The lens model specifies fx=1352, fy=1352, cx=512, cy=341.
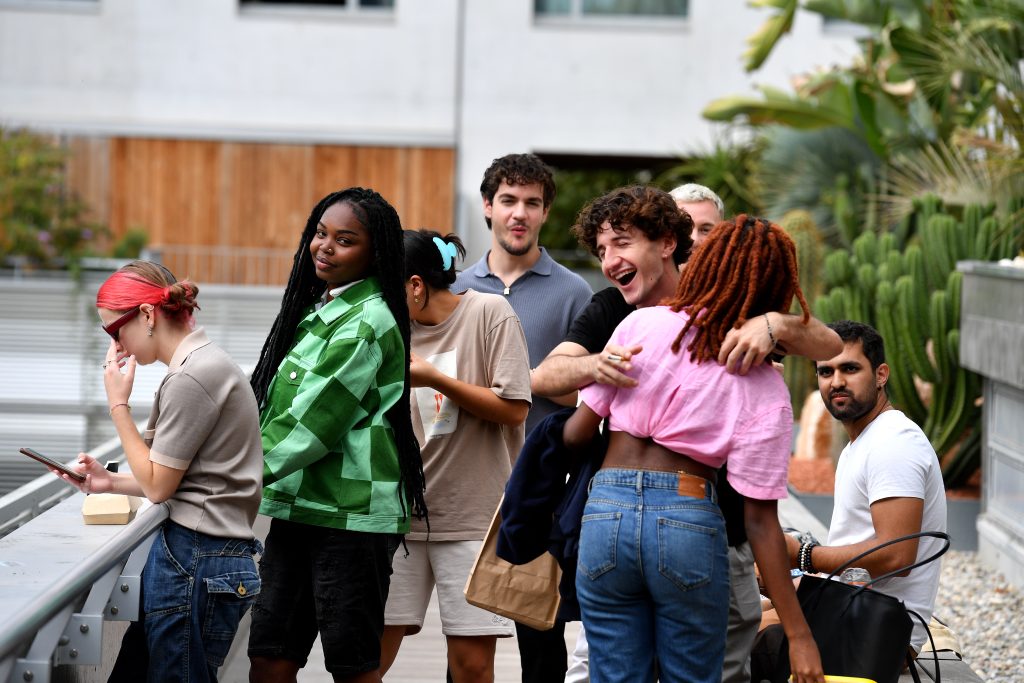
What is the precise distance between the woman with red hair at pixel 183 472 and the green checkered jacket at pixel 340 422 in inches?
5.4

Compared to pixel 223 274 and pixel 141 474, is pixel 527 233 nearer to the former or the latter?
pixel 141 474

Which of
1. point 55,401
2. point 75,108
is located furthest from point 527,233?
point 75,108

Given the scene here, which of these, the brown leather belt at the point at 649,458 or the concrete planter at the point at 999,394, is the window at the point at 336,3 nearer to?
the concrete planter at the point at 999,394

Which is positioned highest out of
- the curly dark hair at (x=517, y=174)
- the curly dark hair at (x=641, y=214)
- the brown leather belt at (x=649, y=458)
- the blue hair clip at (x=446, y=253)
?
the curly dark hair at (x=517, y=174)

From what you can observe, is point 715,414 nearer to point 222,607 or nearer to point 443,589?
point 222,607

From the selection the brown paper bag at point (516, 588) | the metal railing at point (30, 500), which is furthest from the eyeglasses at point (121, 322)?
the brown paper bag at point (516, 588)

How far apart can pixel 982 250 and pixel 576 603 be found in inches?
288

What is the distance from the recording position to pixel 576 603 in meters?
3.67

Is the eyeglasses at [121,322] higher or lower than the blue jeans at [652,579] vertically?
higher

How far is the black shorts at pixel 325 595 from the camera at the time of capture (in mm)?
3801

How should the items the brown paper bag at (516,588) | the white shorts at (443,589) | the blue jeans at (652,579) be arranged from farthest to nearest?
the white shorts at (443,589)
the brown paper bag at (516,588)
the blue jeans at (652,579)

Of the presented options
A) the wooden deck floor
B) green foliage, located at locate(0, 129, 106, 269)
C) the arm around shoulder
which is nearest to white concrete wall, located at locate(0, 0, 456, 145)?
green foliage, located at locate(0, 129, 106, 269)

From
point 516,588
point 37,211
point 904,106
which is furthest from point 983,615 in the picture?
point 37,211

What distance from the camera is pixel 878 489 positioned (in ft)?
13.5
